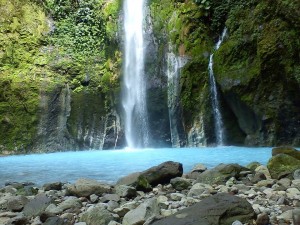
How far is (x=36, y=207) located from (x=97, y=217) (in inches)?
37.5

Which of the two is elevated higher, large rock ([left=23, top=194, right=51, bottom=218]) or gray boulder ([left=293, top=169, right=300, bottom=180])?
gray boulder ([left=293, top=169, right=300, bottom=180])

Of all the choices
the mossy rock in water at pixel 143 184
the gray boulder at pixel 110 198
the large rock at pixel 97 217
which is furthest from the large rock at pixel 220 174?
the large rock at pixel 97 217

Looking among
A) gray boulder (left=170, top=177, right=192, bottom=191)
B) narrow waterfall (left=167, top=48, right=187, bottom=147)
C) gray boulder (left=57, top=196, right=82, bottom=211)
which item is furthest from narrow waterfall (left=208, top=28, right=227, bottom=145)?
gray boulder (left=57, top=196, right=82, bottom=211)

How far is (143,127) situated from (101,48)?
4.99m

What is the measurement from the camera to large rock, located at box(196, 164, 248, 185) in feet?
16.1

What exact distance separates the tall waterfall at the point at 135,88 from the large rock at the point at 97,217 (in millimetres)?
12561

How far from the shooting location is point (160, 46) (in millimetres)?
16156

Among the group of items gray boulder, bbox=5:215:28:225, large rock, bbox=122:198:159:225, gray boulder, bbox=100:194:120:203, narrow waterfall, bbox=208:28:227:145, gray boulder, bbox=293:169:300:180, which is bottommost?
gray boulder, bbox=5:215:28:225

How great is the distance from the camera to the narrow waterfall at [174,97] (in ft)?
49.1

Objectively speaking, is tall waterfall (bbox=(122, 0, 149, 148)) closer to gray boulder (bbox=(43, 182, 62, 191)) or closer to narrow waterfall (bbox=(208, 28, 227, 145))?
narrow waterfall (bbox=(208, 28, 227, 145))

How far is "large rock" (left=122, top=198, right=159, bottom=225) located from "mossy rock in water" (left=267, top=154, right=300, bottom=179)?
91.3 inches

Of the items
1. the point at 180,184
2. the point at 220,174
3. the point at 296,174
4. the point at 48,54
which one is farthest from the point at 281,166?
the point at 48,54

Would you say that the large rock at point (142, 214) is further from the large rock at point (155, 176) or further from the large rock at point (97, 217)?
the large rock at point (155, 176)

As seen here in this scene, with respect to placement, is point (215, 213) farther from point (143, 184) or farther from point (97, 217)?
point (143, 184)
